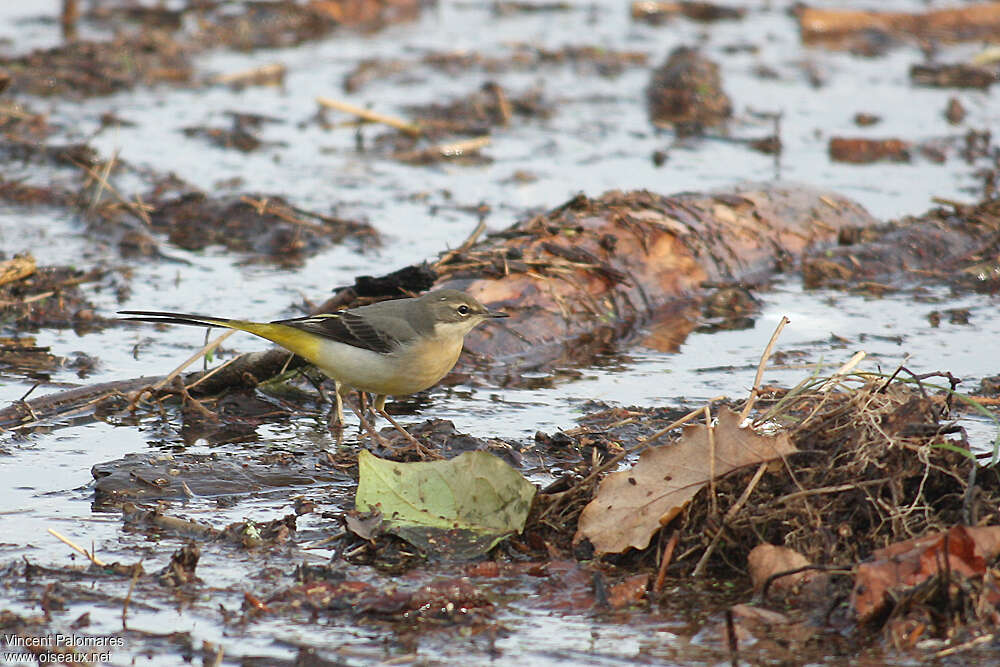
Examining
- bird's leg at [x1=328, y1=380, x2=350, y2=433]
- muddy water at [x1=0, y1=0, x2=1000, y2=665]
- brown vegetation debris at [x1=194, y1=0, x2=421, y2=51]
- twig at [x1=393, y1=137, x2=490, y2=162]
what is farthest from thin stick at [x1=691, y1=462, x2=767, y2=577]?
brown vegetation debris at [x1=194, y1=0, x2=421, y2=51]

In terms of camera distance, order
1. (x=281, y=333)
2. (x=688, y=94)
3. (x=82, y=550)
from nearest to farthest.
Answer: (x=82, y=550), (x=281, y=333), (x=688, y=94)

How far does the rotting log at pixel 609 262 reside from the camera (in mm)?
8023

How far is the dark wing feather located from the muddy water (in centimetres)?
49

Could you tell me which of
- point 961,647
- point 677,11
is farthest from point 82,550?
point 677,11

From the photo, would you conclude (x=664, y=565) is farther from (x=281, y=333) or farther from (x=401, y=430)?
(x=281, y=333)

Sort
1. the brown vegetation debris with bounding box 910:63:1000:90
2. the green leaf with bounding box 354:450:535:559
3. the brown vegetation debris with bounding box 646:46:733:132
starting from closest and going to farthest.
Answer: the green leaf with bounding box 354:450:535:559
the brown vegetation debris with bounding box 646:46:733:132
the brown vegetation debris with bounding box 910:63:1000:90

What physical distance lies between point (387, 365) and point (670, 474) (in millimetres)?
2155

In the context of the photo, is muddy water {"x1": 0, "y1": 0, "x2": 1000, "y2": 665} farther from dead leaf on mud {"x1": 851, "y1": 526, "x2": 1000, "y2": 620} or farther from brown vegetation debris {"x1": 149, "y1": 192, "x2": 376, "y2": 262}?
dead leaf on mud {"x1": 851, "y1": 526, "x2": 1000, "y2": 620}

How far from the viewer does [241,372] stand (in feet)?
23.2

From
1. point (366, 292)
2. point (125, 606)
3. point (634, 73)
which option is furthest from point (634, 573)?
point (634, 73)

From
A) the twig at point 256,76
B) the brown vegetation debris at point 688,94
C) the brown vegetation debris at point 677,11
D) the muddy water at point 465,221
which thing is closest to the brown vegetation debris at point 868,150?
the muddy water at point 465,221

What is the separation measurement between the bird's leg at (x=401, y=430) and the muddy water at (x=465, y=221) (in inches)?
10.1

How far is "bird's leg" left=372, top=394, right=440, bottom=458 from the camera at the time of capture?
19.9 feet

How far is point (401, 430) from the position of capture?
636 cm
